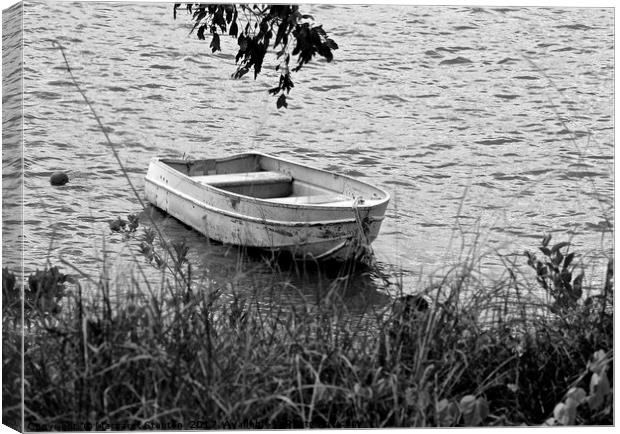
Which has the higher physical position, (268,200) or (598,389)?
(598,389)

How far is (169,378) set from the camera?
15.3ft

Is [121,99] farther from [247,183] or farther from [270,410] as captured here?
[270,410]

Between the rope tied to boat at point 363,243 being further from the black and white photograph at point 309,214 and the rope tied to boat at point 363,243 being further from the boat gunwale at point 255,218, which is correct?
the boat gunwale at point 255,218

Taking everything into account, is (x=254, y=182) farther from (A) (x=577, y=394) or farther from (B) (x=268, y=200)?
(A) (x=577, y=394)

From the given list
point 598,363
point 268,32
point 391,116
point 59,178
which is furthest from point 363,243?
point 598,363

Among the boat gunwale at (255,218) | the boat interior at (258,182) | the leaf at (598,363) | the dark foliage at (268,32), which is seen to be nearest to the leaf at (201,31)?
the dark foliage at (268,32)

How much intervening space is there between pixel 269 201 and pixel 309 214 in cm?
41

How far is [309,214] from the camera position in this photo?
9.02 metres

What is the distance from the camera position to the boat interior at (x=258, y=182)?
27.2ft

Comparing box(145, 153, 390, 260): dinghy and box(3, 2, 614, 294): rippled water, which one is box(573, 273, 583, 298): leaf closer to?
box(3, 2, 614, 294): rippled water

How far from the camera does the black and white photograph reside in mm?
4812

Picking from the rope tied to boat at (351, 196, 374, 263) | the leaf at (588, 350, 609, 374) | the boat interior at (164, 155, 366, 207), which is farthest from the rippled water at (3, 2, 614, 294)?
the leaf at (588, 350, 609, 374)

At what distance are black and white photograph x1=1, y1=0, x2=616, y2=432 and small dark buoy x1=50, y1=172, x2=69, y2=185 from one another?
34 millimetres

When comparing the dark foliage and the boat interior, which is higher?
the dark foliage
